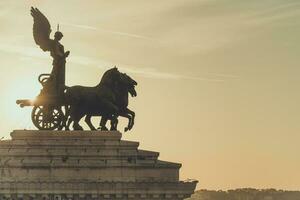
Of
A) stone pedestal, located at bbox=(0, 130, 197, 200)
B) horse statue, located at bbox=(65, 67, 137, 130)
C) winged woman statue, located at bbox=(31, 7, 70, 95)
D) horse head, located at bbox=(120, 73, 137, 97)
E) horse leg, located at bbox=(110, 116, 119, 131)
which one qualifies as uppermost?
winged woman statue, located at bbox=(31, 7, 70, 95)

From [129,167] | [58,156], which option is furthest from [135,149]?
[58,156]

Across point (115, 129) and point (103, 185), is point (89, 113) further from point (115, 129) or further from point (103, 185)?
point (103, 185)

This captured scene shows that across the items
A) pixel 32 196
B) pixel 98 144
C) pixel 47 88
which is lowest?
pixel 32 196

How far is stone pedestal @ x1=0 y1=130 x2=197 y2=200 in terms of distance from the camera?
35844 millimetres

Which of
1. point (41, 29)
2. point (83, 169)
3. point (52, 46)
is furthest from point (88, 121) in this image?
point (41, 29)

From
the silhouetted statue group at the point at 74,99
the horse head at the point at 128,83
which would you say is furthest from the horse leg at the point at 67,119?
the horse head at the point at 128,83

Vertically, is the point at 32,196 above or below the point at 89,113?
below

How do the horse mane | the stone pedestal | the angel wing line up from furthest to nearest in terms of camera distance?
1. the angel wing
2. the horse mane
3. the stone pedestal

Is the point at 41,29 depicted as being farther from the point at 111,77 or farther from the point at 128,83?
the point at 128,83

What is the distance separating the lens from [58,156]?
36.8 meters

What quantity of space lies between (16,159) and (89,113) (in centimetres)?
402

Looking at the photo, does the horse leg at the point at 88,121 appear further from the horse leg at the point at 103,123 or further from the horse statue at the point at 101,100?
the horse leg at the point at 103,123

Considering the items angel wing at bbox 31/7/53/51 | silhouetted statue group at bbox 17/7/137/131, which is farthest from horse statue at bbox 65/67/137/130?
angel wing at bbox 31/7/53/51

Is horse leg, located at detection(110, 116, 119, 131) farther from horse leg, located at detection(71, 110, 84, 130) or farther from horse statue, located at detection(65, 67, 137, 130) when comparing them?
horse leg, located at detection(71, 110, 84, 130)
